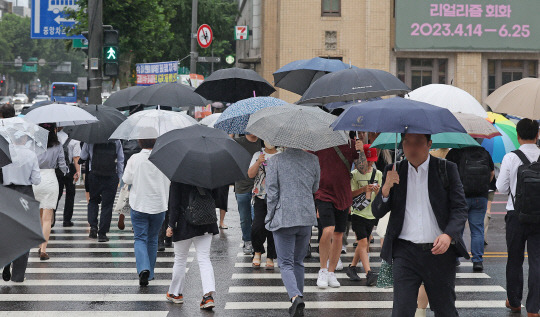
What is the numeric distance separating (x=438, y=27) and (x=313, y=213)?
959 inches

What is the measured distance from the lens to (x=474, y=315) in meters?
8.23

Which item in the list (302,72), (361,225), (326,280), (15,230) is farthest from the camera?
(302,72)

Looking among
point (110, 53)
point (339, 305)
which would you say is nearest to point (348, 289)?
point (339, 305)

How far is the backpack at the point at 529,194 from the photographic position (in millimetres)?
7605

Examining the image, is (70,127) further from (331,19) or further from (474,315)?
(331,19)

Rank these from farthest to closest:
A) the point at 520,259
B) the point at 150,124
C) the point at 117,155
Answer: the point at 117,155, the point at 150,124, the point at 520,259

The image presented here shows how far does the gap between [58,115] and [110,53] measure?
6893 millimetres

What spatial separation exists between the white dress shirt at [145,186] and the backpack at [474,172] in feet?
12.4

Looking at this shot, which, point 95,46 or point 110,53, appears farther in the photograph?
point 95,46

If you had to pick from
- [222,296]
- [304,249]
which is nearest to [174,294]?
[222,296]

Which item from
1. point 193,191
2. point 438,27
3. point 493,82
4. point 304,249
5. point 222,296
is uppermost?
point 438,27

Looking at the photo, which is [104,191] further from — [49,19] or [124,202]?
[49,19]

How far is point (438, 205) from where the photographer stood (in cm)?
594

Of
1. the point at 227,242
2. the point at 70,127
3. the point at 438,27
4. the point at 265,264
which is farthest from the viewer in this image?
the point at 438,27
